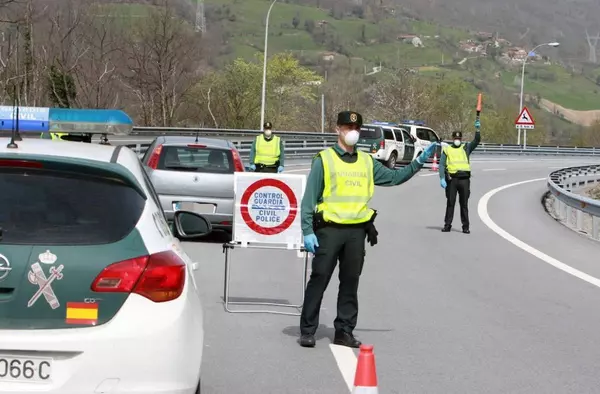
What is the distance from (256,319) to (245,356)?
166cm

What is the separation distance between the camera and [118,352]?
4.15 m

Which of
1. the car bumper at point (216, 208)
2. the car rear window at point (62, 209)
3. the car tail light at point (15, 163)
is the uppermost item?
the car tail light at point (15, 163)

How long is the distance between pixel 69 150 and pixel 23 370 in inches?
45.1

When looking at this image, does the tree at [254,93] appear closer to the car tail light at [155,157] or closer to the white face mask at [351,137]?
the car tail light at [155,157]

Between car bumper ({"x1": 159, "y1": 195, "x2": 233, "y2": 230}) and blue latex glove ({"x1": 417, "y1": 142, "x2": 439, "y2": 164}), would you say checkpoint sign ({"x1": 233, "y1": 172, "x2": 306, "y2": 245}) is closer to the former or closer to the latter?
blue latex glove ({"x1": 417, "y1": 142, "x2": 439, "y2": 164})

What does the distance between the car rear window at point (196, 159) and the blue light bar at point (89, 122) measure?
6.46 metres

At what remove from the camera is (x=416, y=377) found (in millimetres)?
6887

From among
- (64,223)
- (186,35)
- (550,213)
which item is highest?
(186,35)

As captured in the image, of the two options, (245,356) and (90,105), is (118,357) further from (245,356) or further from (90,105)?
(90,105)

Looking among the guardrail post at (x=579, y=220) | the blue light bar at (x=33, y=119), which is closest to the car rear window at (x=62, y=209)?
the blue light bar at (x=33, y=119)

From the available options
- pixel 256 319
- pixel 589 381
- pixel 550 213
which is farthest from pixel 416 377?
pixel 550 213

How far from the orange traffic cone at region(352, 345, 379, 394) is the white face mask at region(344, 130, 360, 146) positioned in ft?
9.41

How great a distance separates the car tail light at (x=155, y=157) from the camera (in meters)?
14.8

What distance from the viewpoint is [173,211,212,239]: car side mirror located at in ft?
19.3
